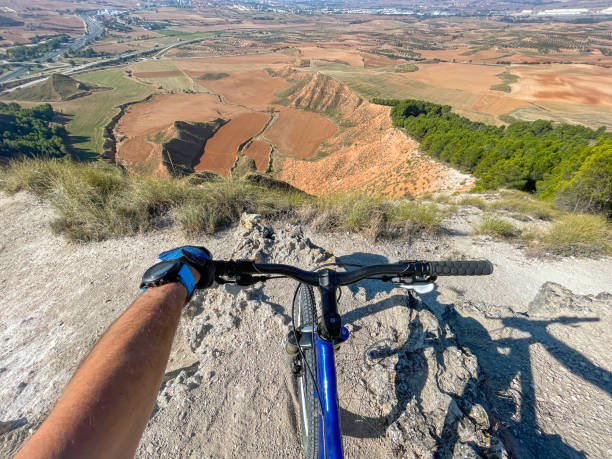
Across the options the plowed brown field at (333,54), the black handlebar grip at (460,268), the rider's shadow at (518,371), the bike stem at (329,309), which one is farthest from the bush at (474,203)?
the plowed brown field at (333,54)

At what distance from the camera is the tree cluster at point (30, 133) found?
30631 millimetres

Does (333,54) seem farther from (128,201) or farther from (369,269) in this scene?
(369,269)

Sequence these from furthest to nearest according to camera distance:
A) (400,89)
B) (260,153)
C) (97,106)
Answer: (400,89) < (97,106) < (260,153)

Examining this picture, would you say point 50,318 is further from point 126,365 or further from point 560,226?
point 560,226

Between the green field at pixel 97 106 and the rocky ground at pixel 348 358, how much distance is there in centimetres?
3960

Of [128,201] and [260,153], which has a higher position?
[128,201]

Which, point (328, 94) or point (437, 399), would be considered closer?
point (437, 399)

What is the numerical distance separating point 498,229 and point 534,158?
13.4 metres

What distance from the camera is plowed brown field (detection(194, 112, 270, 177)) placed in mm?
35156

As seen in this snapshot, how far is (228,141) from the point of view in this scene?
132 ft

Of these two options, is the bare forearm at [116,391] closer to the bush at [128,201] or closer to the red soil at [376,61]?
the bush at [128,201]

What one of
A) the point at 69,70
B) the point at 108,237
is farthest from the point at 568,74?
the point at 69,70

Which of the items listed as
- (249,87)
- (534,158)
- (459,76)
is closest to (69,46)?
(249,87)

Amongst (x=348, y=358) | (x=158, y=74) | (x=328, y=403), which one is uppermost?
(x=328, y=403)
